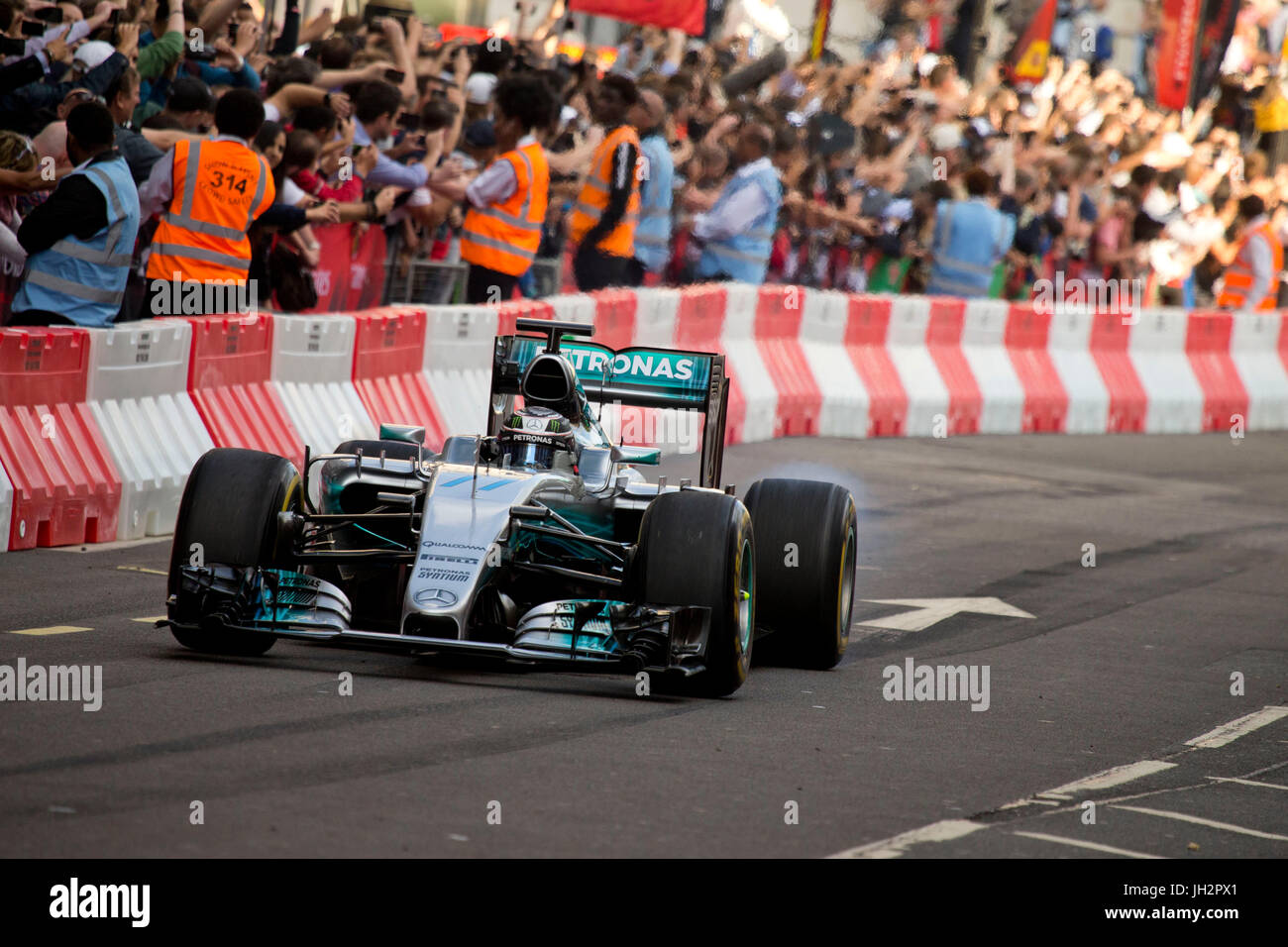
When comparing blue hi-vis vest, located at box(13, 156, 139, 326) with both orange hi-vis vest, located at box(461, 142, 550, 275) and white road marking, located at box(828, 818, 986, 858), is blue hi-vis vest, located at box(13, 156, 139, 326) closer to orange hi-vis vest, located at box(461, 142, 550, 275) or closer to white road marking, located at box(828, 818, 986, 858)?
orange hi-vis vest, located at box(461, 142, 550, 275)

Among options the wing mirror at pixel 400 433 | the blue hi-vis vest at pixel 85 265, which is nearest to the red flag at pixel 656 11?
the blue hi-vis vest at pixel 85 265

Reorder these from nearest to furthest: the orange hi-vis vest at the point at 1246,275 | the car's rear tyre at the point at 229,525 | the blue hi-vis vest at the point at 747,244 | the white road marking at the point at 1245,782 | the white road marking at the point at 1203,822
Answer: the white road marking at the point at 1203,822, the white road marking at the point at 1245,782, the car's rear tyre at the point at 229,525, the blue hi-vis vest at the point at 747,244, the orange hi-vis vest at the point at 1246,275

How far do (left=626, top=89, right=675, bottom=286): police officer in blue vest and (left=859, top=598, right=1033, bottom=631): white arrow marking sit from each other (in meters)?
7.11

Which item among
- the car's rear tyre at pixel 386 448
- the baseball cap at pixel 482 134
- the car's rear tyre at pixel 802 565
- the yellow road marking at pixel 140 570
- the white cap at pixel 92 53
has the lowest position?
the yellow road marking at pixel 140 570

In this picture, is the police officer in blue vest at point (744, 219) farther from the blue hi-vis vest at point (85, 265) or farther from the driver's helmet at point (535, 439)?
the driver's helmet at point (535, 439)

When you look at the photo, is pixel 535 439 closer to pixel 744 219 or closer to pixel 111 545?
pixel 111 545

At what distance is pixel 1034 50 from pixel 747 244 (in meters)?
14.2

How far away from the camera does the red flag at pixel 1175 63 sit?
3234 cm

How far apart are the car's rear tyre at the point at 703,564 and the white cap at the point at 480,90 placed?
414 inches

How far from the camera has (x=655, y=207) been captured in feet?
62.3

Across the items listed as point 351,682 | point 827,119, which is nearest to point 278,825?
point 351,682

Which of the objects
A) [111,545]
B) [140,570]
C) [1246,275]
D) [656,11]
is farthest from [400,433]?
[1246,275]

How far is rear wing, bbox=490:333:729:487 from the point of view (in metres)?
10.0
